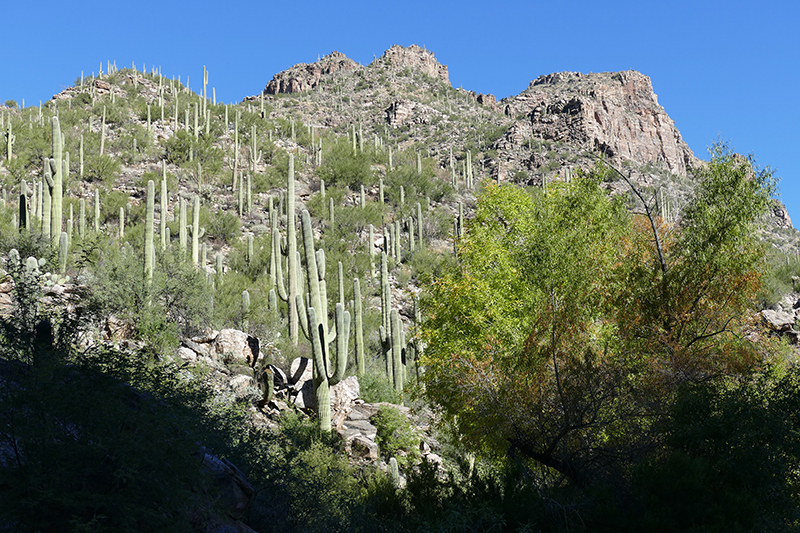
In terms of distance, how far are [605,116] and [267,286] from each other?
228 feet

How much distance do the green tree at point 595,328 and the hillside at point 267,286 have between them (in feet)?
0.42

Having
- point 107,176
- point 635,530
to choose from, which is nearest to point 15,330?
point 635,530

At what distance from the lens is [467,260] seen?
42.6ft

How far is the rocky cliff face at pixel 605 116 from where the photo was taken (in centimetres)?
7019

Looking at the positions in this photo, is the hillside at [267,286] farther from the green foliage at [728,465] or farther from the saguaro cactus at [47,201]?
the green foliage at [728,465]

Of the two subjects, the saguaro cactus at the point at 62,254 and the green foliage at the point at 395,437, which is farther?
the saguaro cactus at the point at 62,254

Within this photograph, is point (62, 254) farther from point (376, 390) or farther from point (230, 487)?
point (230, 487)

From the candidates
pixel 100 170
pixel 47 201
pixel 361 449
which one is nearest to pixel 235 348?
pixel 361 449

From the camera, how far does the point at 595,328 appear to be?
9.84m

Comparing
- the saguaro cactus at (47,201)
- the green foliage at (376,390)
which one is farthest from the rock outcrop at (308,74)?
the green foliage at (376,390)

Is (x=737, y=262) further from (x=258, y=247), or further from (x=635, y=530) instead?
(x=258, y=247)

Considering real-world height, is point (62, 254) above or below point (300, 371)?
above

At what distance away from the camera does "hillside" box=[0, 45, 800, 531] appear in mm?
7422

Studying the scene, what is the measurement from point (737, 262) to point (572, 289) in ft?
8.64
